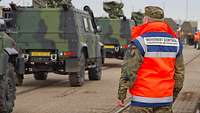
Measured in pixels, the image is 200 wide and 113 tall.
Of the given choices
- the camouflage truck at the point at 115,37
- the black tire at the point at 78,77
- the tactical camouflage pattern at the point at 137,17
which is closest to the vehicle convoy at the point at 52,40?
the black tire at the point at 78,77

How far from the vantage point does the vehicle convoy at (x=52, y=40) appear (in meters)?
15.2

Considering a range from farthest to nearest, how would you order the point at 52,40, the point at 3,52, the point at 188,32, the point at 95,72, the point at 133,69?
the point at 188,32 → the point at 95,72 → the point at 52,40 → the point at 3,52 → the point at 133,69

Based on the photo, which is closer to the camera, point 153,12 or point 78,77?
point 153,12

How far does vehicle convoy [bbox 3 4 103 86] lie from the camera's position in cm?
1521

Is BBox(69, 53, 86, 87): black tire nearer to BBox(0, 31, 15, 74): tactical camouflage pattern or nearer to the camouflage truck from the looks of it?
BBox(0, 31, 15, 74): tactical camouflage pattern

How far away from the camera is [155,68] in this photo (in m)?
5.29

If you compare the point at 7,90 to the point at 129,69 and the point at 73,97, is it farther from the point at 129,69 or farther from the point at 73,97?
the point at 129,69

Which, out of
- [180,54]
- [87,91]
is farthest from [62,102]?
[180,54]

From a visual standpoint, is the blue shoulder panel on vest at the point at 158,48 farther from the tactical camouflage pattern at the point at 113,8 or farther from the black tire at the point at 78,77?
the tactical camouflage pattern at the point at 113,8

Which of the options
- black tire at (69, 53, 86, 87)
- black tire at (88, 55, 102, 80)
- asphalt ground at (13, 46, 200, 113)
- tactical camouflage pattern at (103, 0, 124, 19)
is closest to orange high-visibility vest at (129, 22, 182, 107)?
asphalt ground at (13, 46, 200, 113)

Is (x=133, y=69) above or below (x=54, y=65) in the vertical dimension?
above

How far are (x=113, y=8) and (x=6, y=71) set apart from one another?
21.0 m

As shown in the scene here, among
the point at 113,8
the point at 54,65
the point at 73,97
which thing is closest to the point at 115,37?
the point at 113,8

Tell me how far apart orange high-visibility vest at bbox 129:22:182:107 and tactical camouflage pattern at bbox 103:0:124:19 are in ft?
78.4
